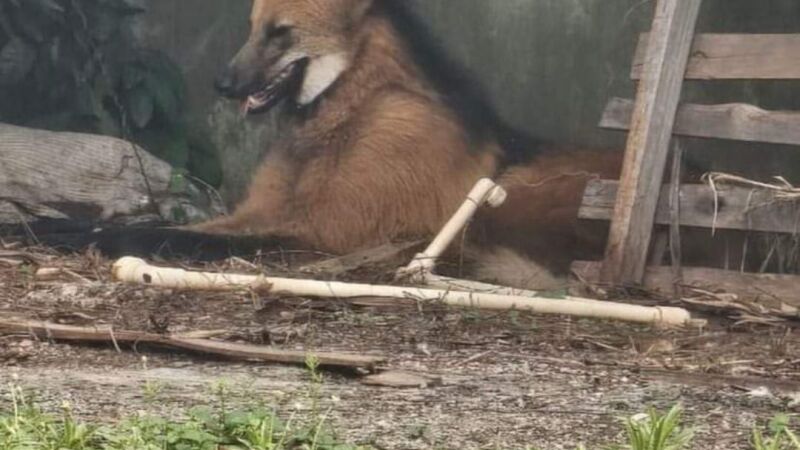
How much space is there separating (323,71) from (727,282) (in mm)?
2072

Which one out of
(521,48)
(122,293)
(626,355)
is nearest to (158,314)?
(122,293)

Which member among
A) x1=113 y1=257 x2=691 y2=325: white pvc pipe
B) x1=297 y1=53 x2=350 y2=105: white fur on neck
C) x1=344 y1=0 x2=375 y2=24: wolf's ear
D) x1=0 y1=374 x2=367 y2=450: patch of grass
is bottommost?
x1=0 y1=374 x2=367 y2=450: patch of grass

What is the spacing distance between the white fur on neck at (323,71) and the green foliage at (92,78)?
57 centimetres

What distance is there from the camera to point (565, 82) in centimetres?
712

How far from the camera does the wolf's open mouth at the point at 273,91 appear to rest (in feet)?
24.1

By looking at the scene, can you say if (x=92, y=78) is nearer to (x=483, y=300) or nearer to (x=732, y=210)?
(x=483, y=300)

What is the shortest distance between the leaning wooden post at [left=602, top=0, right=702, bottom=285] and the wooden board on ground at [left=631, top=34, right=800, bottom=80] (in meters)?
0.08

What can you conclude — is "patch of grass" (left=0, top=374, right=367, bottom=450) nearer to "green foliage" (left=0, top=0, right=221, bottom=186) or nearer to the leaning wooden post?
the leaning wooden post

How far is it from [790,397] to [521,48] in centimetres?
283

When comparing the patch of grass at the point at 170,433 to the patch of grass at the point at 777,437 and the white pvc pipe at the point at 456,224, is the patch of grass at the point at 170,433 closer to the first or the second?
the patch of grass at the point at 777,437

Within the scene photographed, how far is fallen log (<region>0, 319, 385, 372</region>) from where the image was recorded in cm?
488

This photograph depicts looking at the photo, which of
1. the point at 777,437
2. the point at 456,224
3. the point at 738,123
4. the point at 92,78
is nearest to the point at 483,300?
the point at 456,224

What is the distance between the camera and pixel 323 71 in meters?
7.32

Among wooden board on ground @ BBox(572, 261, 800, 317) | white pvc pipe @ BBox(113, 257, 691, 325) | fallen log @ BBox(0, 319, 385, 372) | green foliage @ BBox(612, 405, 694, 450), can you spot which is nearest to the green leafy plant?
green foliage @ BBox(612, 405, 694, 450)
